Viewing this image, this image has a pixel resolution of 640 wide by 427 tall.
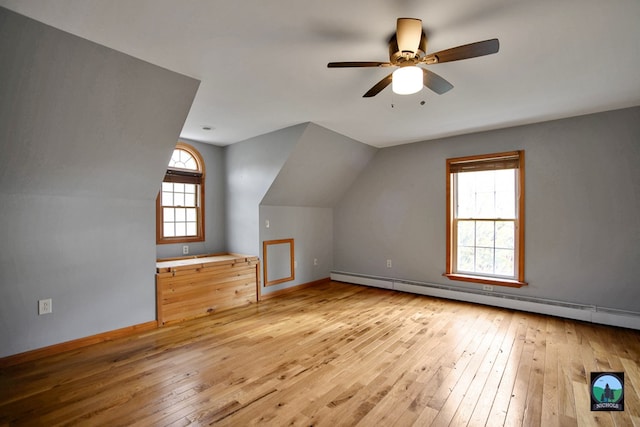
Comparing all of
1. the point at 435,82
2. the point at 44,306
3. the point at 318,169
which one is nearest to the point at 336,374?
the point at 435,82

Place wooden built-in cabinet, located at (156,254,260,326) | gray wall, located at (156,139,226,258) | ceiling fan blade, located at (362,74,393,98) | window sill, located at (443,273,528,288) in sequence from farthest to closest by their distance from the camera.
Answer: gray wall, located at (156,139,226,258)
window sill, located at (443,273,528,288)
wooden built-in cabinet, located at (156,254,260,326)
ceiling fan blade, located at (362,74,393,98)

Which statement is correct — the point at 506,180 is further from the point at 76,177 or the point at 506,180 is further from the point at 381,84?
the point at 76,177

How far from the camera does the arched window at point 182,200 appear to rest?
4.29 m

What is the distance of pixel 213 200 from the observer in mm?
4871

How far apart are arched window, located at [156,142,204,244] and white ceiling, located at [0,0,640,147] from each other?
1.14 m

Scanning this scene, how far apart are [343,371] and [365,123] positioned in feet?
9.34

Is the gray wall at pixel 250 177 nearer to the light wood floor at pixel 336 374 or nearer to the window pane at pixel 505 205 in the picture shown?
the light wood floor at pixel 336 374

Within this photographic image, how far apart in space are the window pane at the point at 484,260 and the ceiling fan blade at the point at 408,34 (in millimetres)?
3330

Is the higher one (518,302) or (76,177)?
(76,177)

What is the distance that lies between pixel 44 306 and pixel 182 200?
2139 mm

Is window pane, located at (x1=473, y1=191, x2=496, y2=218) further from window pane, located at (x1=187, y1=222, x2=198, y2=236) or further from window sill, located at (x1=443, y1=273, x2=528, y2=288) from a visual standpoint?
window pane, located at (x1=187, y1=222, x2=198, y2=236)

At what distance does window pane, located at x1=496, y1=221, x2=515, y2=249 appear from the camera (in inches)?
159

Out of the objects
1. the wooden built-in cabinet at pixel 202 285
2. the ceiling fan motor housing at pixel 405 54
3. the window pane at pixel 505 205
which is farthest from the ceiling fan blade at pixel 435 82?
the wooden built-in cabinet at pixel 202 285

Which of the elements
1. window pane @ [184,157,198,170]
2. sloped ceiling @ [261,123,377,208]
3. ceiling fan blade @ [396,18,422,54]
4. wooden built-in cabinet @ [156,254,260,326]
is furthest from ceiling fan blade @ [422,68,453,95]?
window pane @ [184,157,198,170]
